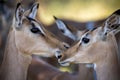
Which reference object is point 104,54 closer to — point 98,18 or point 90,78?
point 90,78

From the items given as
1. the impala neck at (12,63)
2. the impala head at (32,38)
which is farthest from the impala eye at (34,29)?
the impala neck at (12,63)

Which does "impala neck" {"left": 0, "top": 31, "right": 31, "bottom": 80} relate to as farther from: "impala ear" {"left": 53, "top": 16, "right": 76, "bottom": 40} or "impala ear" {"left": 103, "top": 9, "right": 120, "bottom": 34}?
"impala ear" {"left": 103, "top": 9, "right": 120, "bottom": 34}

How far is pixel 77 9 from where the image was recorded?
529 cm

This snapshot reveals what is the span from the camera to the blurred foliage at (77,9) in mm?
4688

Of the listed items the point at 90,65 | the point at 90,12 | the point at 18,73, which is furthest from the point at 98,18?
the point at 18,73

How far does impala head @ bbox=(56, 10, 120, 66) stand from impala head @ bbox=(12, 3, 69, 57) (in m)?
0.13

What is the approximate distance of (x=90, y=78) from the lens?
287cm

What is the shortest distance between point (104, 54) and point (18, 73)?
1.81ft

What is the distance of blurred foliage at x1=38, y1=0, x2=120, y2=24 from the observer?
469cm

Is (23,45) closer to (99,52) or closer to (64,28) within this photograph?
(64,28)

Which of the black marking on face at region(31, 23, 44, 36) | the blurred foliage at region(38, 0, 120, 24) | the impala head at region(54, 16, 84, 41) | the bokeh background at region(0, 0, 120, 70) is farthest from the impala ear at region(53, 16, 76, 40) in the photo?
→ the blurred foliage at region(38, 0, 120, 24)

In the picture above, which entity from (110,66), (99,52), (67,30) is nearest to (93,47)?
(99,52)

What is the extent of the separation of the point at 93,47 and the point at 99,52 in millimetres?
47

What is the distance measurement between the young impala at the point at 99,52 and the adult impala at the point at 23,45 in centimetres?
14
